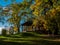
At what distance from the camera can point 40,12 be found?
64.7 ft

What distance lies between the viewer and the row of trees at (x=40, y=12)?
19.0 meters

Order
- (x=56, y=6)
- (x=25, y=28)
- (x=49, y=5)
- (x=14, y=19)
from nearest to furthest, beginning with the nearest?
(x=56, y=6), (x=49, y=5), (x=14, y=19), (x=25, y=28)

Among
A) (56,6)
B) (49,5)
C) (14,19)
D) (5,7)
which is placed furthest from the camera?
(14,19)

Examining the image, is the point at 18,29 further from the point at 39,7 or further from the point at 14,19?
the point at 39,7

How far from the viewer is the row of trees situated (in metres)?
19.0

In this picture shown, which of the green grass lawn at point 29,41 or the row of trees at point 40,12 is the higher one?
the row of trees at point 40,12

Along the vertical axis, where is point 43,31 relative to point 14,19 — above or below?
below

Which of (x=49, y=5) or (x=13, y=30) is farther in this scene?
(x=13, y=30)

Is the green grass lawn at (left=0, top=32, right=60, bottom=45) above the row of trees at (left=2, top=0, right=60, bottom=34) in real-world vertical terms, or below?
below

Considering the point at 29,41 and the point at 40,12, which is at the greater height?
the point at 40,12

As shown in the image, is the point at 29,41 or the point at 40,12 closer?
the point at 40,12

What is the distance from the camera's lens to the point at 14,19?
43.6m

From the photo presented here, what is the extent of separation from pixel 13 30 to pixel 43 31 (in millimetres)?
6768

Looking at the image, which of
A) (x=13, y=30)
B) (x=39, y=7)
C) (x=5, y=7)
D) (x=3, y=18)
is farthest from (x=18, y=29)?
(x=39, y=7)
